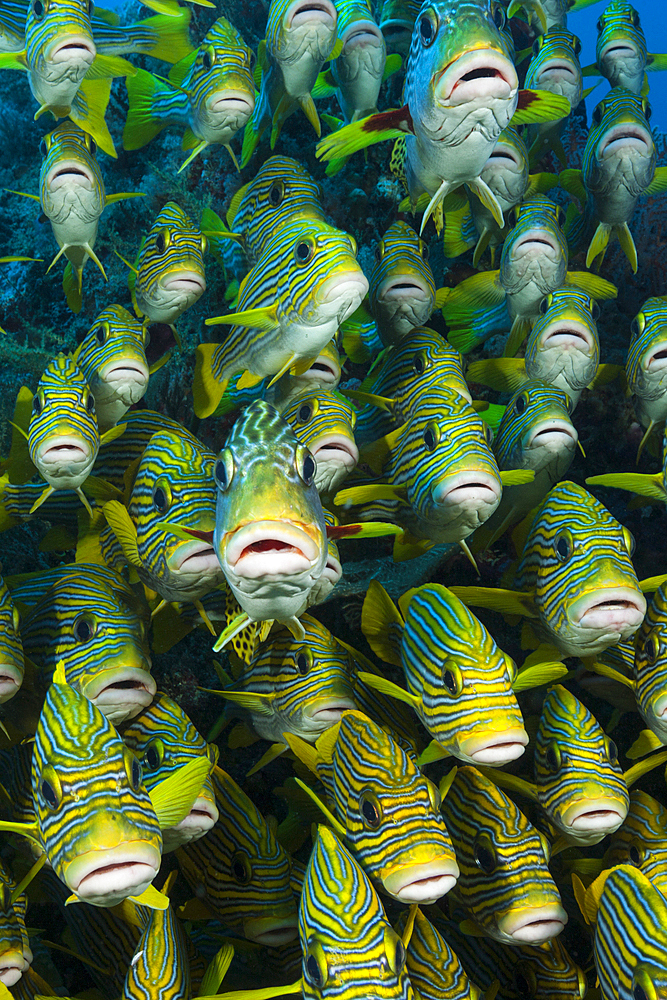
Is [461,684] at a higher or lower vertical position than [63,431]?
lower

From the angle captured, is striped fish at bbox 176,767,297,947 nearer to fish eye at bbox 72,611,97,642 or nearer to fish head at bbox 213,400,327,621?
fish eye at bbox 72,611,97,642

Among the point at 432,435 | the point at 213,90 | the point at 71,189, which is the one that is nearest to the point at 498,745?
the point at 432,435

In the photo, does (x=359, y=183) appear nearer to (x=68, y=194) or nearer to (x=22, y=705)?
(x=68, y=194)

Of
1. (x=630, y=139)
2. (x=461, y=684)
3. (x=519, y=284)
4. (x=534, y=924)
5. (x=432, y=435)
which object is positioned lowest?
(x=534, y=924)

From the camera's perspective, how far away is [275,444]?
2.22 meters

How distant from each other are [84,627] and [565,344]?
2879 mm

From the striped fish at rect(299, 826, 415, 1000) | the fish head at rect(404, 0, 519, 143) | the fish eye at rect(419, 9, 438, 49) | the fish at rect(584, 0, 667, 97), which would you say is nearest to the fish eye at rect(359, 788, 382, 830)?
the striped fish at rect(299, 826, 415, 1000)

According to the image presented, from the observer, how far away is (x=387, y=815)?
2244mm

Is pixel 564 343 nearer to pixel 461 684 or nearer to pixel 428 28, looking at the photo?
pixel 428 28

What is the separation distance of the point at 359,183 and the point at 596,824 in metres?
4.81

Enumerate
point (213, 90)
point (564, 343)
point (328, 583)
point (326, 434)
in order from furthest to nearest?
point (564, 343) → point (213, 90) → point (326, 434) → point (328, 583)

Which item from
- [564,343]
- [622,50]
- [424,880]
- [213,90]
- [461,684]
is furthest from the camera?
[622,50]

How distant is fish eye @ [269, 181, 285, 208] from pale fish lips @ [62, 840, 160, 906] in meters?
3.00

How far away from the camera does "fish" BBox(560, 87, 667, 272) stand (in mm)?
4223
